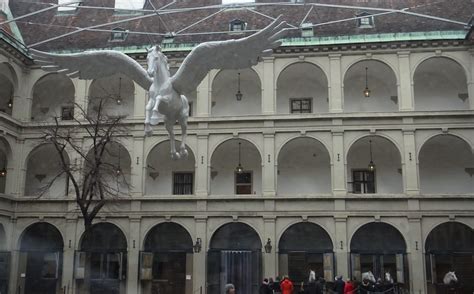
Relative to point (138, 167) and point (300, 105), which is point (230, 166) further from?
point (300, 105)

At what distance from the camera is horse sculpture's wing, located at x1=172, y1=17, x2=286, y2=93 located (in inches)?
529

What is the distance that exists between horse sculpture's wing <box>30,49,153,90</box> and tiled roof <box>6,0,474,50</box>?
704 inches

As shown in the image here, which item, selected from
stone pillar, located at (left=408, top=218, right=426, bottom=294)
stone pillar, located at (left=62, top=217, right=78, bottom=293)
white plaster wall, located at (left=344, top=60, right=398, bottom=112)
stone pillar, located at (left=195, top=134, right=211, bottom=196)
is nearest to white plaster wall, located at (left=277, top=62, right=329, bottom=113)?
white plaster wall, located at (left=344, top=60, right=398, bottom=112)

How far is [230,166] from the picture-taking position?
34.5 meters

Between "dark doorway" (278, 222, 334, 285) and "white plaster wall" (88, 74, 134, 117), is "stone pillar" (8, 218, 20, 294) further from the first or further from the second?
"dark doorway" (278, 222, 334, 285)

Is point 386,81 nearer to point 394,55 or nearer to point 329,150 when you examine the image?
point 394,55

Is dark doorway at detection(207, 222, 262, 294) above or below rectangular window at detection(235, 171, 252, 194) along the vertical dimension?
below

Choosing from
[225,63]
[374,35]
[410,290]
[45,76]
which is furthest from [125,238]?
[225,63]

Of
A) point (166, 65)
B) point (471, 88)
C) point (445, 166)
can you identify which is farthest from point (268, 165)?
point (166, 65)

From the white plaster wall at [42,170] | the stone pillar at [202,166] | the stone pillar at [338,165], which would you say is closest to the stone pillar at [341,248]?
the stone pillar at [338,165]

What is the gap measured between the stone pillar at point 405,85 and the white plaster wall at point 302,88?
4.20 m

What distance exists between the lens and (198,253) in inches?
1241

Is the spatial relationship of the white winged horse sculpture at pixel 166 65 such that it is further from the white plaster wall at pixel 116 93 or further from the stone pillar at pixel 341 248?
the white plaster wall at pixel 116 93

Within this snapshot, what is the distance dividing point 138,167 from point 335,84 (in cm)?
1197
